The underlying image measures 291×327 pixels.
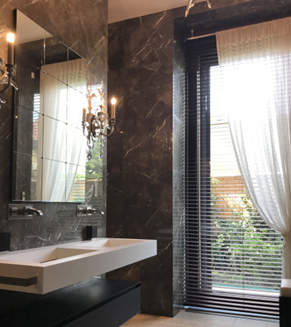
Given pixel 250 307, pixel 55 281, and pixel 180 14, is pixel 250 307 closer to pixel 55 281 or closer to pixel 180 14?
pixel 55 281

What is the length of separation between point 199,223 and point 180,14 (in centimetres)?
221

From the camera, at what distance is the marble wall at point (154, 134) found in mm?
3623

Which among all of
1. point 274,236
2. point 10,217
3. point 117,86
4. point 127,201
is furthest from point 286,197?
point 10,217

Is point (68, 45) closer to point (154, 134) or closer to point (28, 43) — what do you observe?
point (28, 43)

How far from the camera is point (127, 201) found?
3854mm

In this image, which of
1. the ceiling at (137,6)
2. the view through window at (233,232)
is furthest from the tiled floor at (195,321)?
the ceiling at (137,6)

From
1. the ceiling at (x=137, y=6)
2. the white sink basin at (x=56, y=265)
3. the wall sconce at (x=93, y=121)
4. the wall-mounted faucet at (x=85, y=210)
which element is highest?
the ceiling at (x=137, y=6)

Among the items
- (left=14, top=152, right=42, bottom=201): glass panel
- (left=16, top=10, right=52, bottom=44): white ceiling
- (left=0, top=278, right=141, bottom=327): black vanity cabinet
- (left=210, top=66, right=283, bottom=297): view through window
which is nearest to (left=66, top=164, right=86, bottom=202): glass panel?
(left=14, top=152, right=42, bottom=201): glass panel

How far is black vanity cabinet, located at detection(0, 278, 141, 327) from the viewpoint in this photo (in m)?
1.68

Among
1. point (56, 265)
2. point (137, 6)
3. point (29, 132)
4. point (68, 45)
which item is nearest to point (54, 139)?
point (29, 132)

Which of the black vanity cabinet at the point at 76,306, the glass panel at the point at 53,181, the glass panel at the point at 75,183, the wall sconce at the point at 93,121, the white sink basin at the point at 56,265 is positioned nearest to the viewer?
the white sink basin at the point at 56,265

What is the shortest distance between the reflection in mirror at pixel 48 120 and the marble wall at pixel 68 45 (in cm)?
7

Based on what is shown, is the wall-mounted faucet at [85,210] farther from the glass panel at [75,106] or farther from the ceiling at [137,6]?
the ceiling at [137,6]

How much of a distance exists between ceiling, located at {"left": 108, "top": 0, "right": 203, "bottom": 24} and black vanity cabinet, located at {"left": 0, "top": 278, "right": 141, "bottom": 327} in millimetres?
2721
